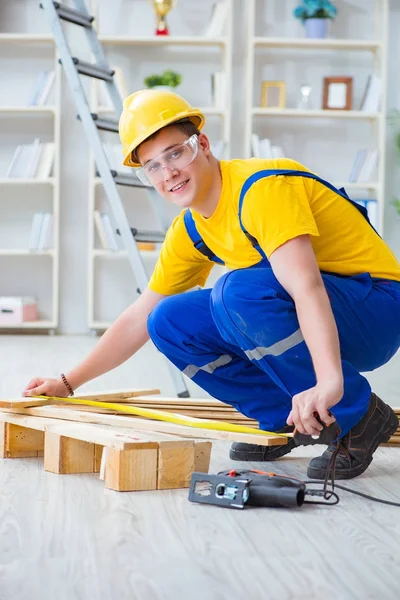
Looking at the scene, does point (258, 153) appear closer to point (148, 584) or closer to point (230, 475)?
point (230, 475)

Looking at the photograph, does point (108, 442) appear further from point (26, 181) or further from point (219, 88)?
point (219, 88)

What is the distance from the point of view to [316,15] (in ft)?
19.5

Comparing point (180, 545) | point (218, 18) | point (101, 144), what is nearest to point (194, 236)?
point (180, 545)

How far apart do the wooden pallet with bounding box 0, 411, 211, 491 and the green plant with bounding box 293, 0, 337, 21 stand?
4598 millimetres

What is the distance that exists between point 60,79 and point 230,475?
477 centimetres

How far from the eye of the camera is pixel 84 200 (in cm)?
621

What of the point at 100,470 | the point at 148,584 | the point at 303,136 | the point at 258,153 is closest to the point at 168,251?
the point at 100,470

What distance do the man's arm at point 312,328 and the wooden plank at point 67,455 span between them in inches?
20.9

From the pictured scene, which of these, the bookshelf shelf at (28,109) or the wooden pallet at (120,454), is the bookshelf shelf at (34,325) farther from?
the wooden pallet at (120,454)

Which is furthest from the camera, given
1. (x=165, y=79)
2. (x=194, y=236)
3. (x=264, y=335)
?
(x=165, y=79)

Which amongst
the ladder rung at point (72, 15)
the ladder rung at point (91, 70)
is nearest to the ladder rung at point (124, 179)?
the ladder rung at point (91, 70)

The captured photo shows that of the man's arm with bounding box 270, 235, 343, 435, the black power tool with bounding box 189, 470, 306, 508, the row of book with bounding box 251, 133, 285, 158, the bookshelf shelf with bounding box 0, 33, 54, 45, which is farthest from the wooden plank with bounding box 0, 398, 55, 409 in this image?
the bookshelf shelf with bounding box 0, 33, 54, 45

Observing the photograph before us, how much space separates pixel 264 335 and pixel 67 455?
0.51 metres

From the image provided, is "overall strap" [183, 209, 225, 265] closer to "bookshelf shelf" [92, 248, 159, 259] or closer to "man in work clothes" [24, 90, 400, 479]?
"man in work clothes" [24, 90, 400, 479]
